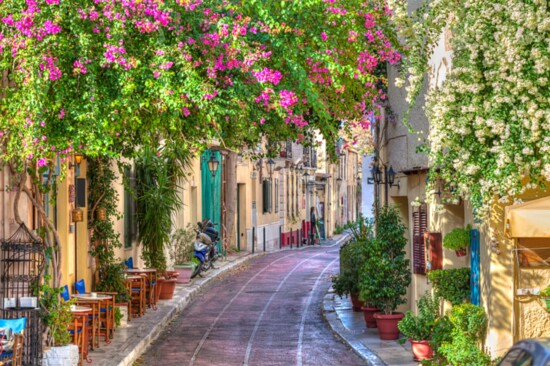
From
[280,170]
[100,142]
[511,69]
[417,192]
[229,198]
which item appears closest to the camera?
[511,69]

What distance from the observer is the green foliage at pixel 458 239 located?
14.4m

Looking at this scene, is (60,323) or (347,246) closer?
(60,323)

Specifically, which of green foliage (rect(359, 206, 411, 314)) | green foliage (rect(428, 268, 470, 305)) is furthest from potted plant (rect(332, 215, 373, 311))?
green foliage (rect(428, 268, 470, 305))

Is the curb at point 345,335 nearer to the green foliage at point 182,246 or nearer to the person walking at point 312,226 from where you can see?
the green foliage at point 182,246

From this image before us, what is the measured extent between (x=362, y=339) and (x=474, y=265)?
13.3 ft

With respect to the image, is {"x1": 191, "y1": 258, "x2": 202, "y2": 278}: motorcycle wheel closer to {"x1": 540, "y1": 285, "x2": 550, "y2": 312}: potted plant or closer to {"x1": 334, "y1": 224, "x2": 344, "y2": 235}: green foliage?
{"x1": 540, "y1": 285, "x2": 550, "y2": 312}: potted plant

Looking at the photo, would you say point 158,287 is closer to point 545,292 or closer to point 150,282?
point 150,282

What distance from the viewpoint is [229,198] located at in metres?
42.5

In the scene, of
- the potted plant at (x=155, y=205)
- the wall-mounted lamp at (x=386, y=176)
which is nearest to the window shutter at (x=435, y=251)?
the wall-mounted lamp at (x=386, y=176)

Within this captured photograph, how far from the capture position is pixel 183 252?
97.7 feet

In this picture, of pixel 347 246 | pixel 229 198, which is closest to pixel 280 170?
pixel 229 198

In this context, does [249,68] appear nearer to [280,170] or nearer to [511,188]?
[511,188]

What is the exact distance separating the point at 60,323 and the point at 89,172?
667 cm

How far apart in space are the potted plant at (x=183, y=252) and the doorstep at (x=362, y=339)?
5581 millimetres
